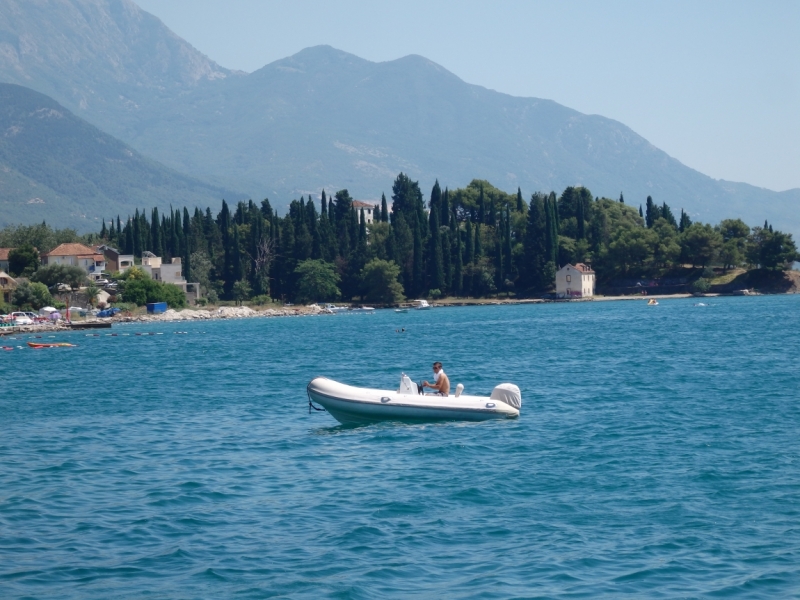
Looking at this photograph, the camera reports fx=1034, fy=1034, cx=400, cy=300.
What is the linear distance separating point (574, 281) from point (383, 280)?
2431 cm

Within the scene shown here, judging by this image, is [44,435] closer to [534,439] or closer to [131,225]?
[534,439]

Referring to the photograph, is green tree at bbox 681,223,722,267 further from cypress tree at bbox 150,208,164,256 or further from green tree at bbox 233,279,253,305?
cypress tree at bbox 150,208,164,256

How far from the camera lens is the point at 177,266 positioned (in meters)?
116

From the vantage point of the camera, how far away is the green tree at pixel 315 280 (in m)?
120

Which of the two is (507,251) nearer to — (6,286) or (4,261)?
(4,261)

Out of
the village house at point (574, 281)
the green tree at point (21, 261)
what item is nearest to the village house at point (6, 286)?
the green tree at point (21, 261)

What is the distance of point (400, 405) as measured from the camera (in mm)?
26281

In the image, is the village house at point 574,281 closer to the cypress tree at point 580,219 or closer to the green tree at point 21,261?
the cypress tree at point 580,219

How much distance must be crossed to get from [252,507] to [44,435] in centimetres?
1157

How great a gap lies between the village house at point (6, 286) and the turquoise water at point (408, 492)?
198ft

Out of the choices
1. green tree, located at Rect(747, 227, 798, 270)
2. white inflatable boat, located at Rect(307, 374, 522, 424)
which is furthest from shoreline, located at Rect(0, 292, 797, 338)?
white inflatable boat, located at Rect(307, 374, 522, 424)

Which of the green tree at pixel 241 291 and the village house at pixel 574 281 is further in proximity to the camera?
the village house at pixel 574 281

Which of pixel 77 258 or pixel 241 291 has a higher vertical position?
pixel 77 258

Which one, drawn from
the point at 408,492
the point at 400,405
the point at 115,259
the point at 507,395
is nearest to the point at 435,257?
the point at 115,259
